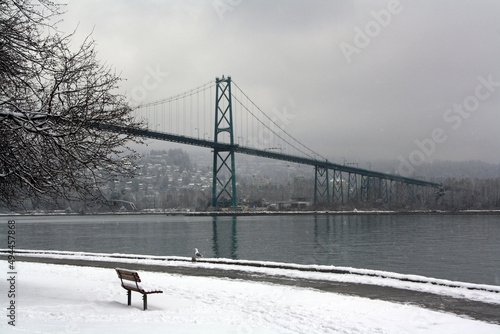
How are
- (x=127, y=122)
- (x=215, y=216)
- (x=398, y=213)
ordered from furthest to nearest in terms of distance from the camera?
(x=398, y=213)
(x=215, y=216)
(x=127, y=122)

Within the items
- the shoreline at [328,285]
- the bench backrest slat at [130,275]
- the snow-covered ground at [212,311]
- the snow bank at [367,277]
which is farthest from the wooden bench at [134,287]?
the snow bank at [367,277]

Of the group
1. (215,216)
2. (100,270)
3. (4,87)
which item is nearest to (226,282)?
(100,270)

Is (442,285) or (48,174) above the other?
(48,174)

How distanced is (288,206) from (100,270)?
273 feet

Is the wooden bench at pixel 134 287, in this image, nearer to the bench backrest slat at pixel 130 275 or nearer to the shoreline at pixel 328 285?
the bench backrest slat at pixel 130 275

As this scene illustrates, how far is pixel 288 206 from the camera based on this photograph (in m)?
93.4

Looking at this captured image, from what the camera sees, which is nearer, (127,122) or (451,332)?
(451,332)

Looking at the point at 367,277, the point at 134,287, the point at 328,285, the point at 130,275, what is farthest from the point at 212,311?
the point at 367,277

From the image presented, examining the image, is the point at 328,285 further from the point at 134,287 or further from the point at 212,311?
the point at 134,287

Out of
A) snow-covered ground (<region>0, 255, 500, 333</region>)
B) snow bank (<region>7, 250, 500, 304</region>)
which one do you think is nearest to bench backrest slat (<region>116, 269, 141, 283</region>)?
snow-covered ground (<region>0, 255, 500, 333</region>)

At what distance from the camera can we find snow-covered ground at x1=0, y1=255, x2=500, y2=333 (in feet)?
18.9

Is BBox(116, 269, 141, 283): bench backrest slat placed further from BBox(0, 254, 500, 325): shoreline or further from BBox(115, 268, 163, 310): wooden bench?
BBox(0, 254, 500, 325): shoreline

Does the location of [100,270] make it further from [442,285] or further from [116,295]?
[442,285]

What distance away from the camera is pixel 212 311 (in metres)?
6.71
